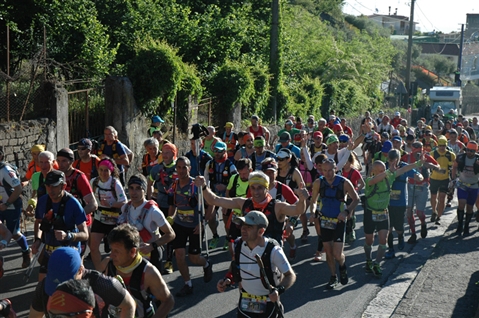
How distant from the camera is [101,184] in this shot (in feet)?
29.0

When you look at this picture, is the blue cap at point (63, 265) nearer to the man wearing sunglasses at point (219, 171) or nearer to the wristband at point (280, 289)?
the wristband at point (280, 289)

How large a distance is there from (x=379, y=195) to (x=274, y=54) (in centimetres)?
1422

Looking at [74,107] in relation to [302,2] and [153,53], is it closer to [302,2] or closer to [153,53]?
[153,53]

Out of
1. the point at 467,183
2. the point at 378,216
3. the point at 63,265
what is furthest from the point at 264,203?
the point at 467,183

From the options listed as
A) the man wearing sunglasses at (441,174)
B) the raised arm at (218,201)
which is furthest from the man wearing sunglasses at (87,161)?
the man wearing sunglasses at (441,174)

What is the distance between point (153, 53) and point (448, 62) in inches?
2780

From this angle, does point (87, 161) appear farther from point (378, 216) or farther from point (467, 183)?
point (467, 183)

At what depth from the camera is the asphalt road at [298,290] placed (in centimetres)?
847

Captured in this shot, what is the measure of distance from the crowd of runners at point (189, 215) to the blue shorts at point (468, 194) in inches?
0.7

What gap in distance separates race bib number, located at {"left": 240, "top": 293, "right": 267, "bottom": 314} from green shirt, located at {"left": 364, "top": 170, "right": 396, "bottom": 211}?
480 cm

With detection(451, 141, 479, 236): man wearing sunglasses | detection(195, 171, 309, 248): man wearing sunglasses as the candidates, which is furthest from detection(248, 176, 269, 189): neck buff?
detection(451, 141, 479, 236): man wearing sunglasses

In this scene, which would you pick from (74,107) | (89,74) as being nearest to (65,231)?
(74,107)

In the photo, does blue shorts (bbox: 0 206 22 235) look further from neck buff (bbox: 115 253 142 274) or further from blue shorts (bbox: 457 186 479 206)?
blue shorts (bbox: 457 186 479 206)

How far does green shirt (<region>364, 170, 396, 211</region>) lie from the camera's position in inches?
408
